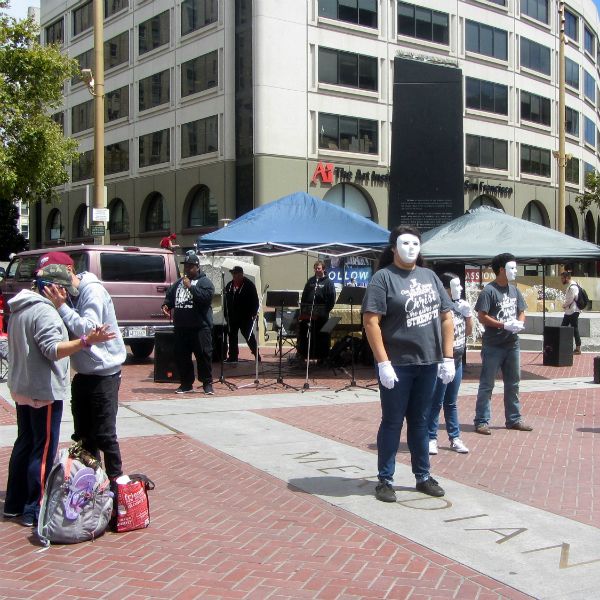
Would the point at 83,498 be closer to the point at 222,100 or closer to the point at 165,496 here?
the point at 165,496

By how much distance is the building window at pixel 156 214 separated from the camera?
131 feet

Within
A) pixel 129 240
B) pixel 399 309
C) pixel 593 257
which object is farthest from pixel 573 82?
pixel 399 309

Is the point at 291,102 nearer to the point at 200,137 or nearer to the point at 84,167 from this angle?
the point at 200,137

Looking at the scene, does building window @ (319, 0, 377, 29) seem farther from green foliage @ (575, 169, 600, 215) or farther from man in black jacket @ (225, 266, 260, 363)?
man in black jacket @ (225, 266, 260, 363)

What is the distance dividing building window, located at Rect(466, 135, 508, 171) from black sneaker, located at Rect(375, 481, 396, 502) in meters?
36.1

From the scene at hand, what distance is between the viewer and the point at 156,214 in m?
40.7

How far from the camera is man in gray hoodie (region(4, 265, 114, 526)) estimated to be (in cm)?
497

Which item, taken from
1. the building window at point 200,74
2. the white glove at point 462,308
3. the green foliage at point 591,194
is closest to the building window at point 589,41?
the green foliage at point 591,194

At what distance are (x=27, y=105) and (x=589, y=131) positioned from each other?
126 feet

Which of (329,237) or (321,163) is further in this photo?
(321,163)

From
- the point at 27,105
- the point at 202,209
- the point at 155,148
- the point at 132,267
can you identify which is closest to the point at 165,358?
the point at 132,267

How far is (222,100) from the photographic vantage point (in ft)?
114

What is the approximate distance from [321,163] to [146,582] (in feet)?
104

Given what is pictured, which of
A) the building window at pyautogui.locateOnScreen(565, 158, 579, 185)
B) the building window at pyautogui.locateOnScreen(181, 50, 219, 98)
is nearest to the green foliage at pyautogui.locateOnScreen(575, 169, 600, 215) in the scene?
the building window at pyautogui.locateOnScreen(565, 158, 579, 185)
